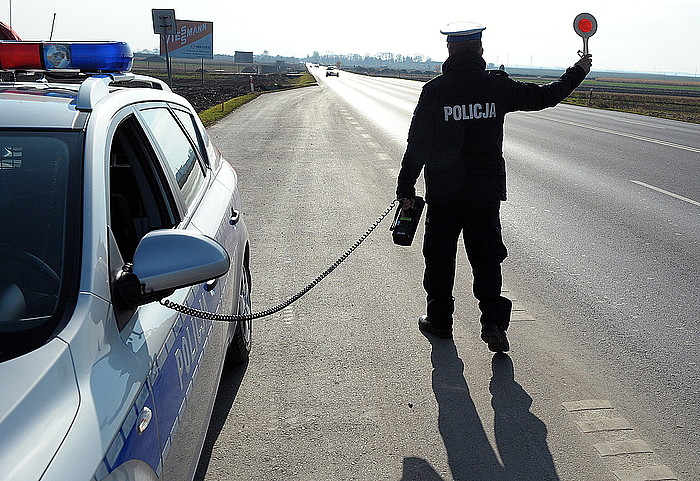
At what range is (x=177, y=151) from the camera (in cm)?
359

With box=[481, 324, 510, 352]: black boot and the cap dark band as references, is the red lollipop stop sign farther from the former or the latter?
box=[481, 324, 510, 352]: black boot

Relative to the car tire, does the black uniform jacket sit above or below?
above

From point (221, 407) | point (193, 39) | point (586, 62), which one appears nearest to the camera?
point (221, 407)

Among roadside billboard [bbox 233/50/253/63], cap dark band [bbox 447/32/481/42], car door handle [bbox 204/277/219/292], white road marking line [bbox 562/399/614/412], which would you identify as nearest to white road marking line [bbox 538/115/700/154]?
cap dark band [bbox 447/32/481/42]

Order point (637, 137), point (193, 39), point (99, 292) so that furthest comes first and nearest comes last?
point (193, 39) → point (637, 137) → point (99, 292)

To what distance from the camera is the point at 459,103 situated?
14.9 ft

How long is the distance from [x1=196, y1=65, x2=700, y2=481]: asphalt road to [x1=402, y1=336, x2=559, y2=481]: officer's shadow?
1 centimetres

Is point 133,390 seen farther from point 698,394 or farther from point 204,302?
point 698,394

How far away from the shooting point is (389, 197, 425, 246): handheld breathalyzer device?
494cm

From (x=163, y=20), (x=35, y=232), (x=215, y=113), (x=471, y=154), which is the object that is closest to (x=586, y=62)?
(x=471, y=154)

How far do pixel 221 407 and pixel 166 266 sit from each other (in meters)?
1.99

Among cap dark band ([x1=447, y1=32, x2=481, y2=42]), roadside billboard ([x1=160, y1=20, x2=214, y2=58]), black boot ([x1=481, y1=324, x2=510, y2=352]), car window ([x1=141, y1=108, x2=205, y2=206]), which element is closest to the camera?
car window ([x1=141, y1=108, x2=205, y2=206])

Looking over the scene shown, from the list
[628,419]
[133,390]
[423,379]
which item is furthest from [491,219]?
[133,390]

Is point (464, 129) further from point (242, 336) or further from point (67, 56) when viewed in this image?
point (67, 56)
